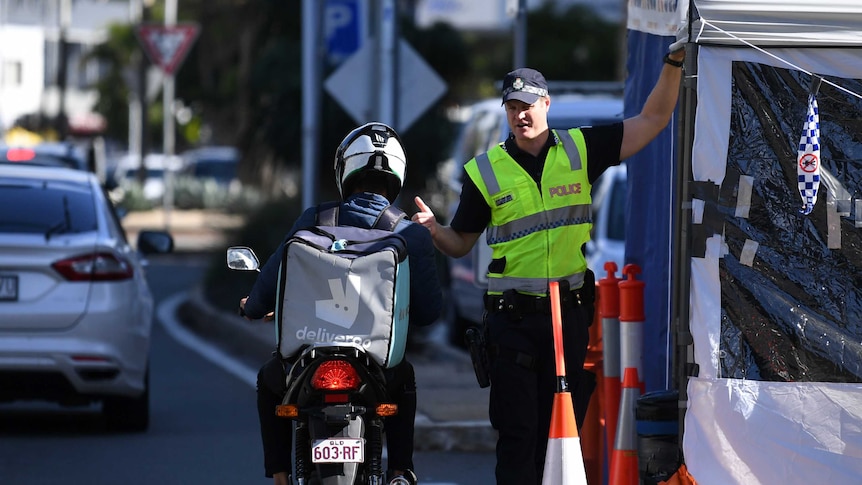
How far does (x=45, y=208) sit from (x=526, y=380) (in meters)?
4.69

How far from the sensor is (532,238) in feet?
20.4

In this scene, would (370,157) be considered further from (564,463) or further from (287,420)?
(564,463)

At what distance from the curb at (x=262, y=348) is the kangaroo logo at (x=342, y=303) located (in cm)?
397

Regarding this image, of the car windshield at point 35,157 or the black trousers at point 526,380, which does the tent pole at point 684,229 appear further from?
the car windshield at point 35,157

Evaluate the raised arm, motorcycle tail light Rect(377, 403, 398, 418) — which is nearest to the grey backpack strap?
motorcycle tail light Rect(377, 403, 398, 418)

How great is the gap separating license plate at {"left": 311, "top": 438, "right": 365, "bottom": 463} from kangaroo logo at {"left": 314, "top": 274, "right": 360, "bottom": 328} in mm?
382

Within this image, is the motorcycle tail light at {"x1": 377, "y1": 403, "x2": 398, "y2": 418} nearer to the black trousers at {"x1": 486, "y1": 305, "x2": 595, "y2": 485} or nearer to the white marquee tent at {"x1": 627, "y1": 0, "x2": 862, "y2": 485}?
the black trousers at {"x1": 486, "y1": 305, "x2": 595, "y2": 485}

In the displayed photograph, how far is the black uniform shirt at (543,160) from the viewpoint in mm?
6298

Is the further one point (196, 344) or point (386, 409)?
point (196, 344)

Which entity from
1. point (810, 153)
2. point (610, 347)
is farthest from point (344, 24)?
point (810, 153)

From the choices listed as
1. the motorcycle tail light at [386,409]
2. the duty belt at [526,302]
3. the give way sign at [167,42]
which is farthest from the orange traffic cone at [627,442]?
the give way sign at [167,42]

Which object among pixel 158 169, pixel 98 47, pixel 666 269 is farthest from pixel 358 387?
pixel 98 47

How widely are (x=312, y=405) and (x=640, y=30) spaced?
2983mm

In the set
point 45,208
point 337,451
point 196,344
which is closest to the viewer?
point 337,451
